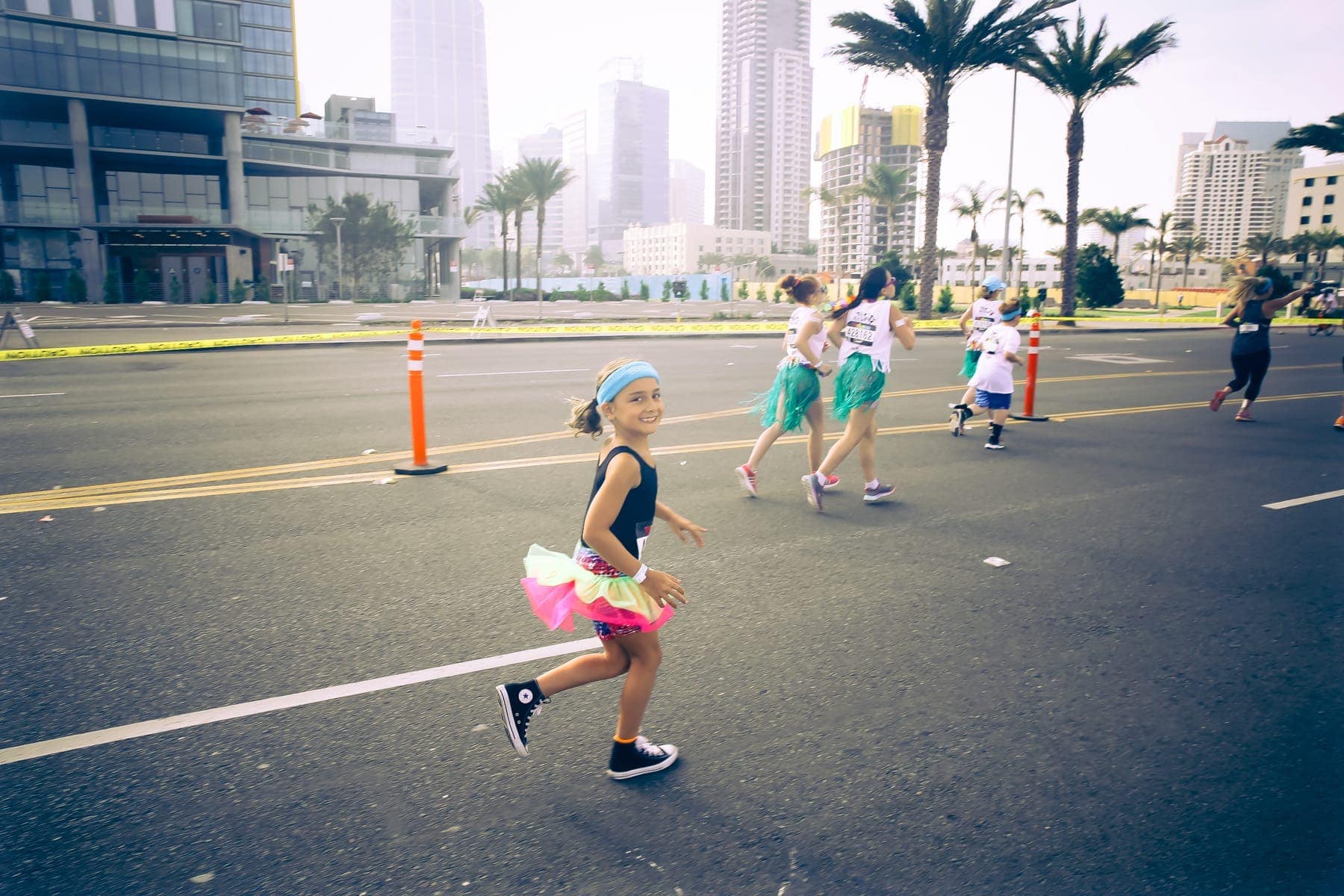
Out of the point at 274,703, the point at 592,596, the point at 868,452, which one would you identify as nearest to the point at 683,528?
the point at 592,596

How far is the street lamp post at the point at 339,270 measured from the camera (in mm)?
A: 57719

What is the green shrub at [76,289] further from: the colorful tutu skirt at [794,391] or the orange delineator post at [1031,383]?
the colorful tutu skirt at [794,391]

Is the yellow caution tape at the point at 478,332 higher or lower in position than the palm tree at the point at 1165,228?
lower

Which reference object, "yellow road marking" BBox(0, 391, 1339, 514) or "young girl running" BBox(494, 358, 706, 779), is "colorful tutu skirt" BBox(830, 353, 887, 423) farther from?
"young girl running" BBox(494, 358, 706, 779)

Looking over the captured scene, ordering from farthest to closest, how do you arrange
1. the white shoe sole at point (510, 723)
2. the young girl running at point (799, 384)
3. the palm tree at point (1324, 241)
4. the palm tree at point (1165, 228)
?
1. the palm tree at point (1324, 241)
2. the palm tree at point (1165, 228)
3. the young girl running at point (799, 384)
4. the white shoe sole at point (510, 723)

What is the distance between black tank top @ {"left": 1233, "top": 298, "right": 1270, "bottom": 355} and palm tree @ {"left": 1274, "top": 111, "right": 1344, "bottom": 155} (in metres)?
37.3

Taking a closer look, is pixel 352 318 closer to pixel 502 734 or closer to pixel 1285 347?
pixel 1285 347

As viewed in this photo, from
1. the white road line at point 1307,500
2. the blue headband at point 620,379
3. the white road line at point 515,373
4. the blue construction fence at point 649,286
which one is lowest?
the white road line at point 1307,500

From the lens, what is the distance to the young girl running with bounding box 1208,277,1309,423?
1137 cm

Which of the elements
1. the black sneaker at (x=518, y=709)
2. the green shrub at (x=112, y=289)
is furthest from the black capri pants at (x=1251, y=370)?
the green shrub at (x=112, y=289)

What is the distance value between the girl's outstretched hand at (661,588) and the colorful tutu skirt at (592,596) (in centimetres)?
2

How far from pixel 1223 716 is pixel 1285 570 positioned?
2.48m

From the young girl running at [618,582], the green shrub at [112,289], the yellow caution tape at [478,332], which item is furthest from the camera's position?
the green shrub at [112,289]

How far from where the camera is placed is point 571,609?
3.04m
